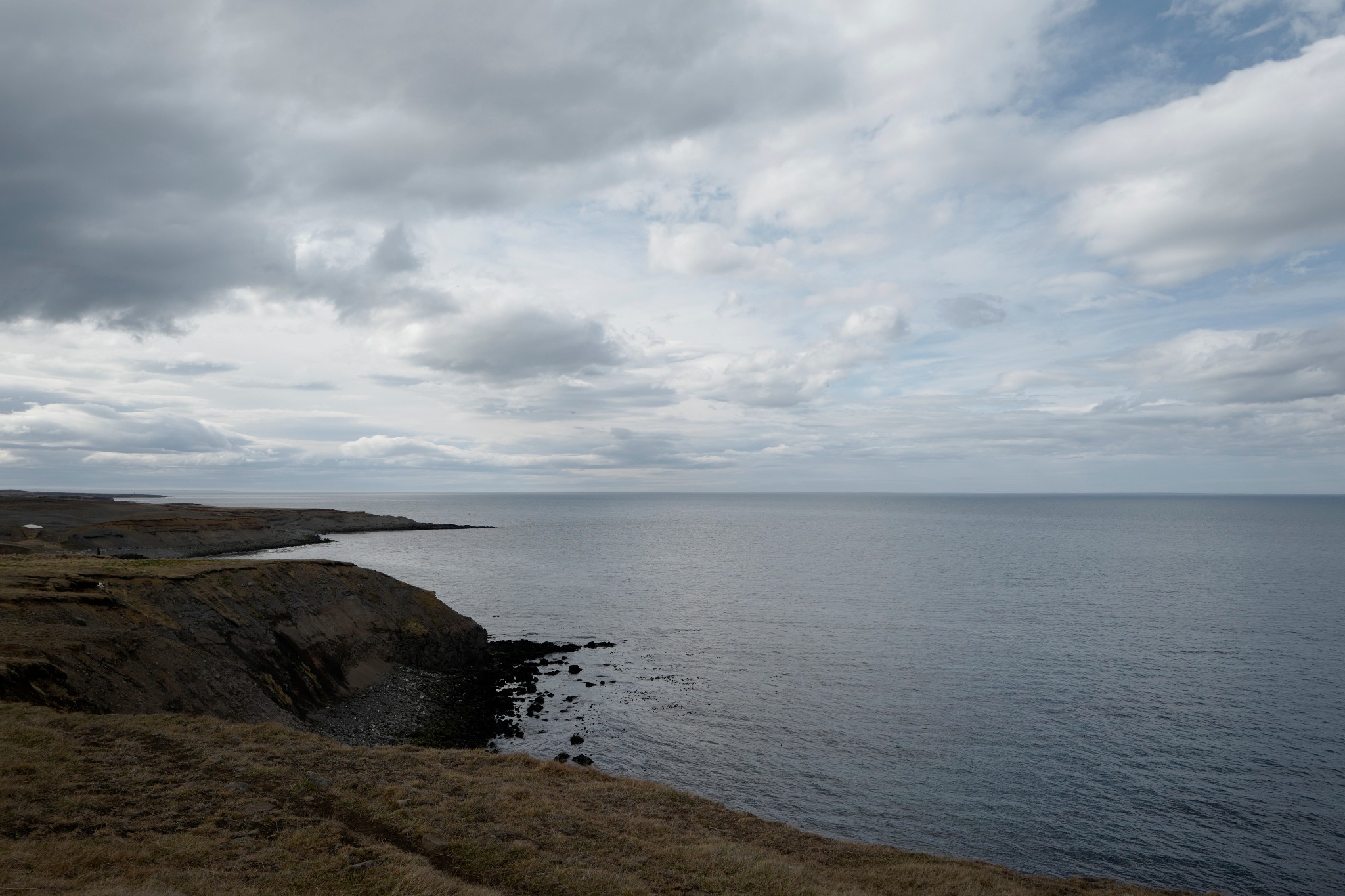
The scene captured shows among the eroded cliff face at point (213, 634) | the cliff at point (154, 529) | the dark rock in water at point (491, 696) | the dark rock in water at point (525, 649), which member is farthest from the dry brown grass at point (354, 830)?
the cliff at point (154, 529)

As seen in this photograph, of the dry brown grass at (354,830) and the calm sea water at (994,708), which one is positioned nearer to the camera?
the dry brown grass at (354,830)

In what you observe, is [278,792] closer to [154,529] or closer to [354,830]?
[354,830]

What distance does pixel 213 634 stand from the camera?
35.1 m

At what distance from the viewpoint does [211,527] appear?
122625mm

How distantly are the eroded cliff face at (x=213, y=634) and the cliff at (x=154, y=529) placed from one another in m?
41.9

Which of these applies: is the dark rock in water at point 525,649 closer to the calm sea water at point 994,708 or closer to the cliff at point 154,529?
the calm sea water at point 994,708

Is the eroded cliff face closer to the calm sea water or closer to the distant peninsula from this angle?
the distant peninsula

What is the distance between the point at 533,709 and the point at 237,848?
27003 mm

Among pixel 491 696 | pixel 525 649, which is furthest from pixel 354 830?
pixel 525 649

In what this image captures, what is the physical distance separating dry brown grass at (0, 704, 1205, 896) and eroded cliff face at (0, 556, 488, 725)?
5.01 metres

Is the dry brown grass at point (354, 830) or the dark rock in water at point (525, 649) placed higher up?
the dry brown grass at point (354, 830)

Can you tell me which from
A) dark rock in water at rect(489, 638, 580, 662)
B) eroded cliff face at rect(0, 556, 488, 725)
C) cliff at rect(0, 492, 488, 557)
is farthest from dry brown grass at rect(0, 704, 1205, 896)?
cliff at rect(0, 492, 488, 557)

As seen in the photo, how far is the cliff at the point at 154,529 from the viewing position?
9675 cm

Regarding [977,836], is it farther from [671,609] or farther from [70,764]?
[671,609]
